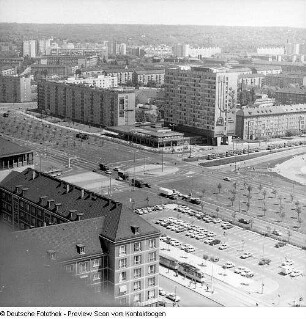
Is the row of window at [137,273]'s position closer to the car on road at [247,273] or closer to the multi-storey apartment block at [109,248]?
the multi-storey apartment block at [109,248]

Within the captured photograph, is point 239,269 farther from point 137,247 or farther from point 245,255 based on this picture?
point 137,247

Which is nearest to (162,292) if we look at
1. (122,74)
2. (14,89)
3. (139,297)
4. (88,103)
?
(139,297)

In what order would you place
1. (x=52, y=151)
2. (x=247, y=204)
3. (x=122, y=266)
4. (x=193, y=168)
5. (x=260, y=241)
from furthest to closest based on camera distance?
1. (x=52, y=151)
2. (x=193, y=168)
3. (x=247, y=204)
4. (x=260, y=241)
5. (x=122, y=266)

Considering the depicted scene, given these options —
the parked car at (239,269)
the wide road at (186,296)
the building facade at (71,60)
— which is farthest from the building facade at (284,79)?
the wide road at (186,296)

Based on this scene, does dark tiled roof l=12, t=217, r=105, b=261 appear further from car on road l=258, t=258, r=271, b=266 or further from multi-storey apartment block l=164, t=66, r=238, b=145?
multi-storey apartment block l=164, t=66, r=238, b=145

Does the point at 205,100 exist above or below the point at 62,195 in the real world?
above
